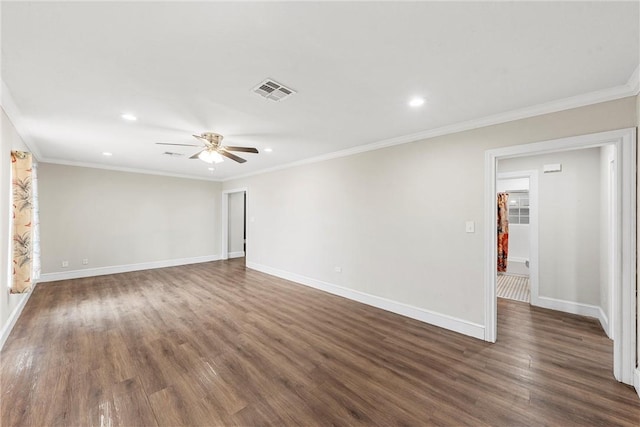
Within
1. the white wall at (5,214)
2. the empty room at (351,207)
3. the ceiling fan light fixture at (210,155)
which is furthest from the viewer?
the ceiling fan light fixture at (210,155)

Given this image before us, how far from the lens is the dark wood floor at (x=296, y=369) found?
5.83ft

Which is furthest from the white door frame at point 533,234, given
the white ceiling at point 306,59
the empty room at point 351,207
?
the white ceiling at point 306,59

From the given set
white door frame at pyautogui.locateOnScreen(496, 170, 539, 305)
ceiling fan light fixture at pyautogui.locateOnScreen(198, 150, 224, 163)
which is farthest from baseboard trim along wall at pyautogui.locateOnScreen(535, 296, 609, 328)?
ceiling fan light fixture at pyautogui.locateOnScreen(198, 150, 224, 163)

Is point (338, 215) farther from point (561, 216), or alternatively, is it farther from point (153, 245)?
point (153, 245)

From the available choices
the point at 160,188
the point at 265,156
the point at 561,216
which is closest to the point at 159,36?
the point at 265,156

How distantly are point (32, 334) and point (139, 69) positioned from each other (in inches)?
133

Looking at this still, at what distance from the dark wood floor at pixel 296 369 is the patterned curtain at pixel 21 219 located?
0.61 m

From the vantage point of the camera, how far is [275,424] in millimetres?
1682

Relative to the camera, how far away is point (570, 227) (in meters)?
3.62

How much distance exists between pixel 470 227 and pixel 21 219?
5456 millimetres

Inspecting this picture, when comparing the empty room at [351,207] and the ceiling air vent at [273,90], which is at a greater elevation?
the ceiling air vent at [273,90]

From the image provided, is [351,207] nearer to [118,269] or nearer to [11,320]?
[11,320]

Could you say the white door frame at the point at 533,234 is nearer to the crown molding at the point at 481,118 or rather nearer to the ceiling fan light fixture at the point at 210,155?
the crown molding at the point at 481,118

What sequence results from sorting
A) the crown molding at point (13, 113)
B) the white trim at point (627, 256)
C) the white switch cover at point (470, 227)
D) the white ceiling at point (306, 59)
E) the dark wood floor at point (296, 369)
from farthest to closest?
1. the white switch cover at point (470, 227)
2. the crown molding at point (13, 113)
3. the white trim at point (627, 256)
4. the dark wood floor at point (296, 369)
5. the white ceiling at point (306, 59)
